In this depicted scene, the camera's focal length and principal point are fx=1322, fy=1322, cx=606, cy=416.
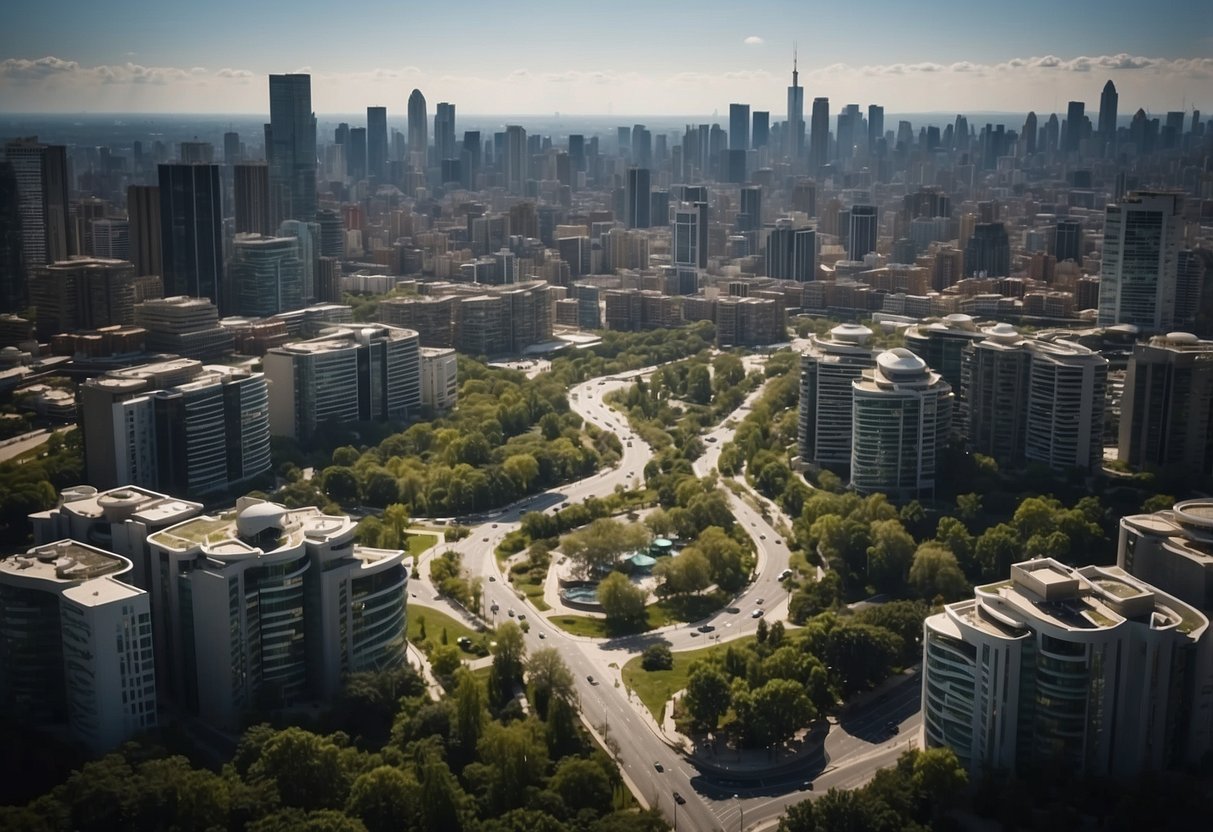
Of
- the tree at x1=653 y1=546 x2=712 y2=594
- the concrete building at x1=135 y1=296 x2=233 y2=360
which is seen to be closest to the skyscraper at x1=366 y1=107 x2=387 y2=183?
the concrete building at x1=135 y1=296 x2=233 y2=360

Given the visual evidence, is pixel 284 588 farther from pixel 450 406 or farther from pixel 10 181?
pixel 10 181

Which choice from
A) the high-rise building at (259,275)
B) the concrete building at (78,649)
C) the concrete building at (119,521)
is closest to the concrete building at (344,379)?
the high-rise building at (259,275)

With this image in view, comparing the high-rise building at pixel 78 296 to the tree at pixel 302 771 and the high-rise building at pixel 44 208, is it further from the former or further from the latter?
the tree at pixel 302 771

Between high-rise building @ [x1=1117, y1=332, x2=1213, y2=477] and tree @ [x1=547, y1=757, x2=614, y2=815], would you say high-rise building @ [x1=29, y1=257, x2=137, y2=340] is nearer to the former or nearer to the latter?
tree @ [x1=547, y1=757, x2=614, y2=815]

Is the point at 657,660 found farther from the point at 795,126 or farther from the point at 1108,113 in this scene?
the point at 795,126

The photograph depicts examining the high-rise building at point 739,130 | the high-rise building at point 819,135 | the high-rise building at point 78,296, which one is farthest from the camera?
the high-rise building at point 739,130

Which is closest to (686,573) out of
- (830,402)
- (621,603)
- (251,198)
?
(621,603)
